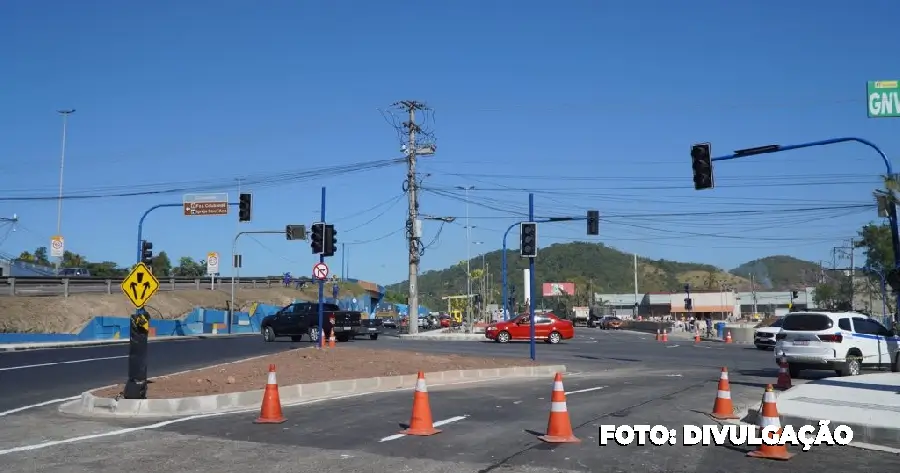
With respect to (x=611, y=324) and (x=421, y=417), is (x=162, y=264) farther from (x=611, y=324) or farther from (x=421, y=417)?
(x=421, y=417)

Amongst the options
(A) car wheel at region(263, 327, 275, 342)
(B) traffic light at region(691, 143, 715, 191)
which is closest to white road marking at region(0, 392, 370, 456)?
(B) traffic light at region(691, 143, 715, 191)

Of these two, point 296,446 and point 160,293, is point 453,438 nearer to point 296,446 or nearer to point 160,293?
point 296,446

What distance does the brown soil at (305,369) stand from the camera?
657 inches

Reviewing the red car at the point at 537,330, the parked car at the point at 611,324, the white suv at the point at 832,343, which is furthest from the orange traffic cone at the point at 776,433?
the parked car at the point at 611,324

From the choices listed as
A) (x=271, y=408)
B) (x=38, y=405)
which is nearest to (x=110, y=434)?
(x=271, y=408)

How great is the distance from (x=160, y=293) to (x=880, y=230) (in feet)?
191

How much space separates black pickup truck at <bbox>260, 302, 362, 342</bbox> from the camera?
1551 inches

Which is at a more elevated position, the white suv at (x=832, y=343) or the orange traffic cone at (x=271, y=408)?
the white suv at (x=832, y=343)

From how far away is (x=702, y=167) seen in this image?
75.8 feet

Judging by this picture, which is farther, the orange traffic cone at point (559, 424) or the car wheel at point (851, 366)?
the car wheel at point (851, 366)

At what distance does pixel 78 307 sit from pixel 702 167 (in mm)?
44029

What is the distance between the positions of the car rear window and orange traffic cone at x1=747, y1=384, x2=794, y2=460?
12.6m

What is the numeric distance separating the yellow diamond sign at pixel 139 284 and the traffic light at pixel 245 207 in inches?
764

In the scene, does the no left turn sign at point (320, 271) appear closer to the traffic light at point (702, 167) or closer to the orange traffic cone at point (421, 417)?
the traffic light at point (702, 167)
